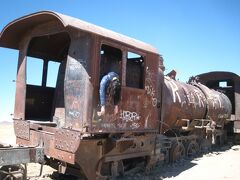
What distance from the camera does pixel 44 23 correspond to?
704 cm

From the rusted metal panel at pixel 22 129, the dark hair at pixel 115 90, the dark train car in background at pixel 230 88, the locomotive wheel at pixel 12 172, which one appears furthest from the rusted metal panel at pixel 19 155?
the dark train car in background at pixel 230 88

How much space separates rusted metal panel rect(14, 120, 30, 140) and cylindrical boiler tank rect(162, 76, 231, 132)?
13.0ft

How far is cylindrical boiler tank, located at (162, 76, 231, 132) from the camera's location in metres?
9.49

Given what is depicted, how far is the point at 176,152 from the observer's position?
10.5 metres

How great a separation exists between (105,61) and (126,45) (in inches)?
30.3

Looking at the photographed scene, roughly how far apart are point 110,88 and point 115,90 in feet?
1.04

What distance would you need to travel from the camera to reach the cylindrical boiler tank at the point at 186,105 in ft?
31.1

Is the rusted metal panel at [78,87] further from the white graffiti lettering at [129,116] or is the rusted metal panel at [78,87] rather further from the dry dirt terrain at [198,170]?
the dry dirt terrain at [198,170]

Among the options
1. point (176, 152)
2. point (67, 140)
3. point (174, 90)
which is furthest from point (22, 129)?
point (176, 152)

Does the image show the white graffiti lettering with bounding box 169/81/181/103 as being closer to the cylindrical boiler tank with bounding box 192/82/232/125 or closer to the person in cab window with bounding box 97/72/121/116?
the cylindrical boiler tank with bounding box 192/82/232/125

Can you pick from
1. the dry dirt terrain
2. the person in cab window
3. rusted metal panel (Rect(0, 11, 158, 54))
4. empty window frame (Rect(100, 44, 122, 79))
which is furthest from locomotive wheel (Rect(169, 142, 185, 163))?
the person in cab window

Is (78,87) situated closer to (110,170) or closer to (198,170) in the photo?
(110,170)

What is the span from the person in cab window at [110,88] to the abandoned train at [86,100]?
11 centimetres

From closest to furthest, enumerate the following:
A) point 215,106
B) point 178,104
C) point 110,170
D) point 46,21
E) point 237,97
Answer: point 46,21 < point 110,170 < point 178,104 < point 215,106 < point 237,97
